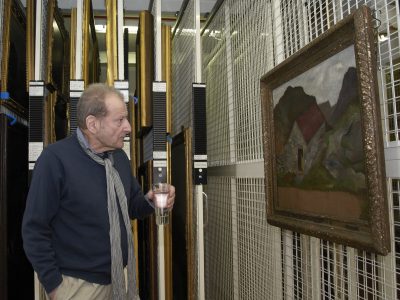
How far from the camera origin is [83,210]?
164 centimetres

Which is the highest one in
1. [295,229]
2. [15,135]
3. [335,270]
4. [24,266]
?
[15,135]

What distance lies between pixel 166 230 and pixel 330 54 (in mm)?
1573

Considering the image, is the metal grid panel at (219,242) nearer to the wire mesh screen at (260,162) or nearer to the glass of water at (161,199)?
the wire mesh screen at (260,162)

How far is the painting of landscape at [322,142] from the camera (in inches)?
46.8

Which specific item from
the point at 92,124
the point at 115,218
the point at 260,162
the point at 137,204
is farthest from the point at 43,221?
the point at 260,162

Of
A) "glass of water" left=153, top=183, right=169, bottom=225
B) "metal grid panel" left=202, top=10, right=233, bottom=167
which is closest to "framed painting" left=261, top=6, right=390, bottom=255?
"glass of water" left=153, top=183, right=169, bottom=225

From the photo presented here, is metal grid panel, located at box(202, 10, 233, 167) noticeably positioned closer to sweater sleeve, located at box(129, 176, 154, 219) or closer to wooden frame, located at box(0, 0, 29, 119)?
sweater sleeve, located at box(129, 176, 154, 219)

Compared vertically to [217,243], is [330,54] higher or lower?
higher

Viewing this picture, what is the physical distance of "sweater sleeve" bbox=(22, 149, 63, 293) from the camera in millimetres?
1509

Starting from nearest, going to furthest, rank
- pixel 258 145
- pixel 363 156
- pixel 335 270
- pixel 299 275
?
1. pixel 363 156
2. pixel 335 270
3. pixel 299 275
4. pixel 258 145

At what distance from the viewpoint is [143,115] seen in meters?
2.33

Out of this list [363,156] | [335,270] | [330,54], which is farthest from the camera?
[335,270]

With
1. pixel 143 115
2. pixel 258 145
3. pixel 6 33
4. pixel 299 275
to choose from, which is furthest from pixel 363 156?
pixel 6 33

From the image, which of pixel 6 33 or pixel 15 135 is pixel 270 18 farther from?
pixel 15 135
